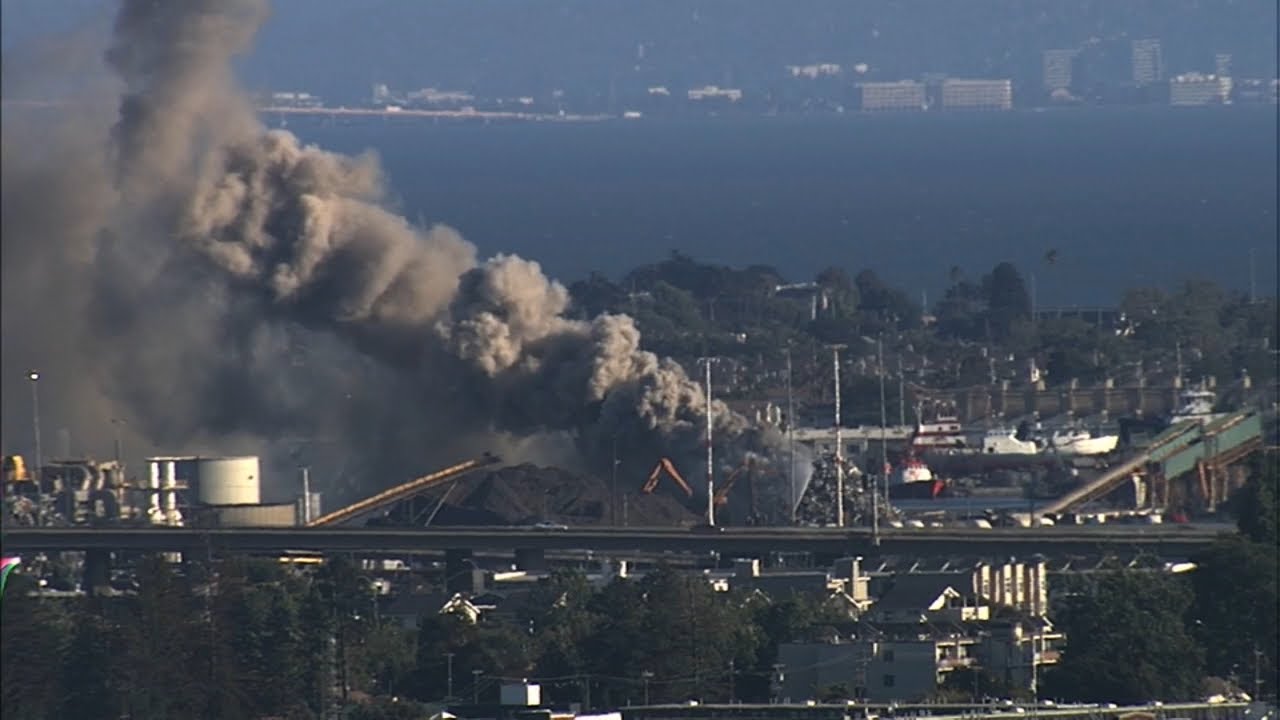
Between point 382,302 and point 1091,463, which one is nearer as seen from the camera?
point 382,302

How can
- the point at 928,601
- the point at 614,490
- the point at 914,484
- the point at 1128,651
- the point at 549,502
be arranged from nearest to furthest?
the point at 1128,651, the point at 928,601, the point at 549,502, the point at 614,490, the point at 914,484

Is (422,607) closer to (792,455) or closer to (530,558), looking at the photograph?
(530,558)

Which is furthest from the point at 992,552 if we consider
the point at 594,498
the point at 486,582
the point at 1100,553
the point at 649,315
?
the point at 649,315

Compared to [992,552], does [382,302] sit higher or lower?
higher

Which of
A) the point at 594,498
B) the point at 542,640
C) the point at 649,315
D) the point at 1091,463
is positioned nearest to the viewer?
the point at 542,640

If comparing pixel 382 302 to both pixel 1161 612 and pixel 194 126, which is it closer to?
pixel 194 126

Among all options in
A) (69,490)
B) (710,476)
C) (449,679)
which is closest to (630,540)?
(710,476)
